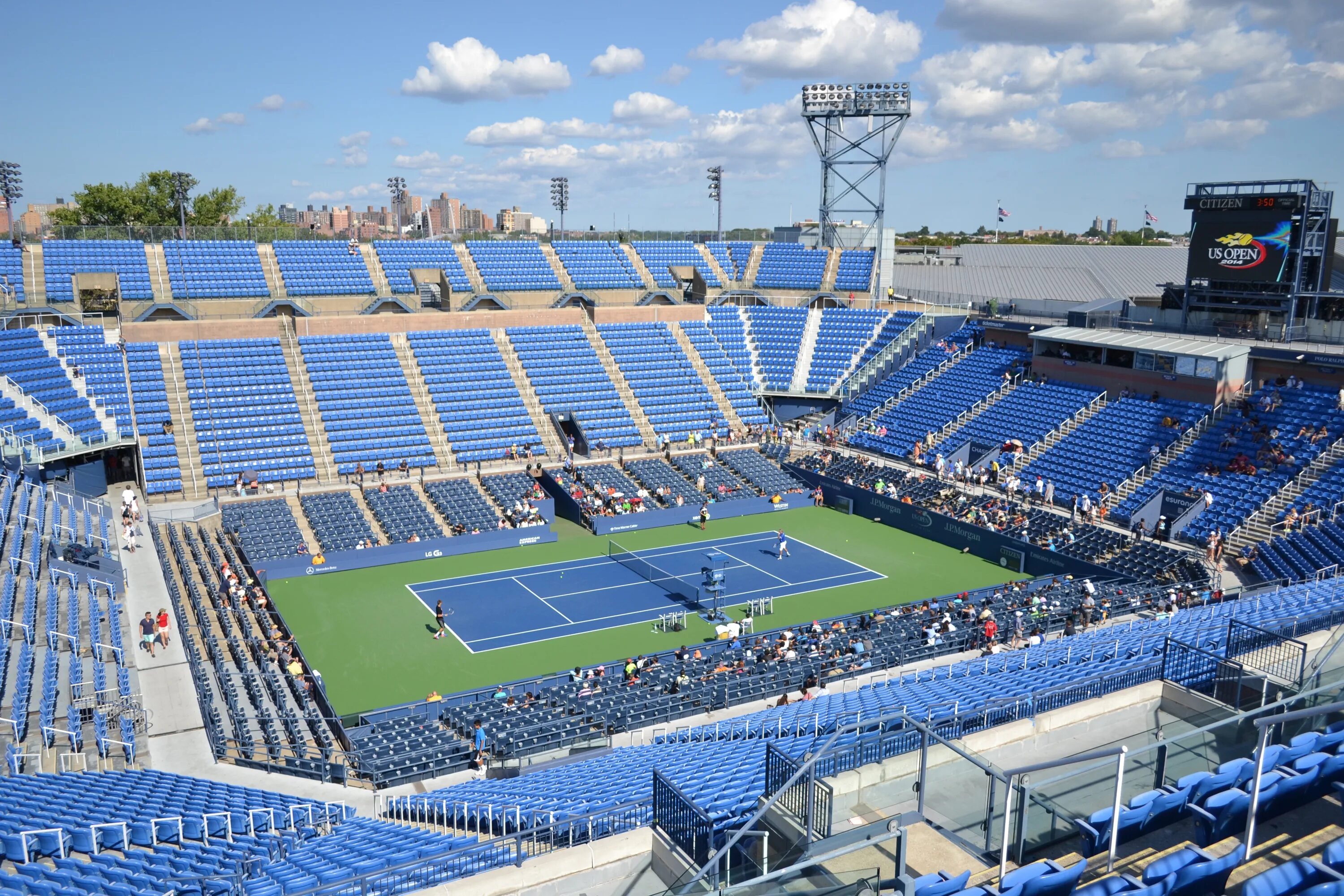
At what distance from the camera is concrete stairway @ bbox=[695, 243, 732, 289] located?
199ft

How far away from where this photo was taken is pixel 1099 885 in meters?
8.00

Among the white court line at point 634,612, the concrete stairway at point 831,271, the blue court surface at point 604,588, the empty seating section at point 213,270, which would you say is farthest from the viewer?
the concrete stairway at point 831,271

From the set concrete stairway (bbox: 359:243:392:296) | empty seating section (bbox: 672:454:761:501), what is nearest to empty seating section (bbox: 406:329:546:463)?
concrete stairway (bbox: 359:243:392:296)

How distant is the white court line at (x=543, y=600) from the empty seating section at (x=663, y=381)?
15.7 metres

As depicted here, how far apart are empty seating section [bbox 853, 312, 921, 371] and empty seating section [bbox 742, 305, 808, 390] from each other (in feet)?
12.0

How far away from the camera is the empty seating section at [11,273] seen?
140ft

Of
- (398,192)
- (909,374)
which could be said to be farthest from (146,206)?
(909,374)

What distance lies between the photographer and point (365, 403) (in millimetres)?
44406

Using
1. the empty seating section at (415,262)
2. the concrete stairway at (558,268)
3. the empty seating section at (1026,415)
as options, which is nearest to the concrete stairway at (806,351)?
the empty seating section at (1026,415)

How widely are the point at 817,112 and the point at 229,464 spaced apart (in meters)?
38.7

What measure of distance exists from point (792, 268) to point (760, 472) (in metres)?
19.9

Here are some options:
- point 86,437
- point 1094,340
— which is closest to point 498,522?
point 86,437

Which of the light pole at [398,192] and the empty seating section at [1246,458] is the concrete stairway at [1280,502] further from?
the light pole at [398,192]

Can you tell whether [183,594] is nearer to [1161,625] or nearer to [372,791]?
[372,791]
